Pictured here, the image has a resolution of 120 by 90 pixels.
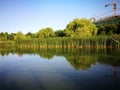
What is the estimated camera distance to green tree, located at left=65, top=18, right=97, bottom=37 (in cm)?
5403

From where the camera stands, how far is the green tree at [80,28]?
5403cm

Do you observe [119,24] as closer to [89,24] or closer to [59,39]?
[89,24]

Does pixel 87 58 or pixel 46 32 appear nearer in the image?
pixel 87 58

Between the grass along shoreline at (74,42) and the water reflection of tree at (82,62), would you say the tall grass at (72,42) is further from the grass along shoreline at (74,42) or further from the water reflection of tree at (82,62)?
the water reflection of tree at (82,62)

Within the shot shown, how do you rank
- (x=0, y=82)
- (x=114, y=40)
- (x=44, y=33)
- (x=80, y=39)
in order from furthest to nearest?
(x=44, y=33) → (x=80, y=39) → (x=114, y=40) → (x=0, y=82)

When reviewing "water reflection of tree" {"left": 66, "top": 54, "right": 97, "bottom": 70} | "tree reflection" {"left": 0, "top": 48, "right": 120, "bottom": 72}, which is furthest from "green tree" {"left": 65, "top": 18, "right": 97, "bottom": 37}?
"water reflection of tree" {"left": 66, "top": 54, "right": 97, "bottom": 70}

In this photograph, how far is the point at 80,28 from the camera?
5491 cm

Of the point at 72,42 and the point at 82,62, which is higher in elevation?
the point at 72,42

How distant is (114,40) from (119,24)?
19.6 meters

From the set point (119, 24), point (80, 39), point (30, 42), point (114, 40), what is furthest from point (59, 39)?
point (119, 24)

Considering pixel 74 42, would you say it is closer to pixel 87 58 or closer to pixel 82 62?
pixel 87 58

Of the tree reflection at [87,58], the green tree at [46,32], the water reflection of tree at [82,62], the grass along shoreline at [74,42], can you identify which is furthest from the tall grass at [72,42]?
the water reflection of tree at [82,62]

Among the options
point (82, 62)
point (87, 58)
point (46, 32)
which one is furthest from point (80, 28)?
point (82, 62)

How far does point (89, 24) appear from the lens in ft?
190
